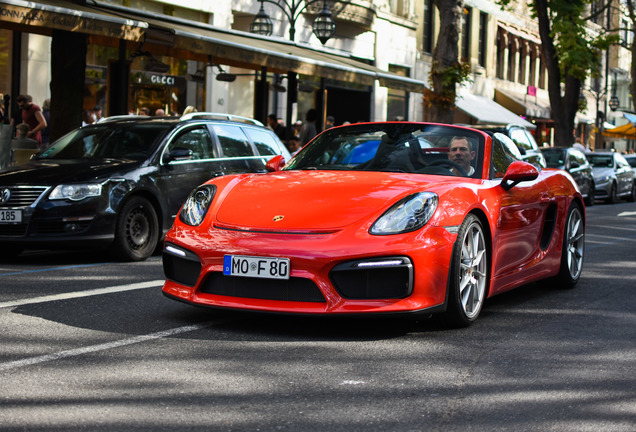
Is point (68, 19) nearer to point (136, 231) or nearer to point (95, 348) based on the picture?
point (136, 231)

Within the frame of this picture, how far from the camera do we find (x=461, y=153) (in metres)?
6.67

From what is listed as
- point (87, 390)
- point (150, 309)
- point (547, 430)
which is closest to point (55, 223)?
point (150, 309)

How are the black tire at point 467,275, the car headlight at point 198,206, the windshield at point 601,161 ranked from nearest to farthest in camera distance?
the black tire at point 467,275 → the car headlight at point 198,206 → the windshield at point 601,161

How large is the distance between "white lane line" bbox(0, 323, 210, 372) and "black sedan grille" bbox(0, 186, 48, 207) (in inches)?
146

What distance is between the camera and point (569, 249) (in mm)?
7984

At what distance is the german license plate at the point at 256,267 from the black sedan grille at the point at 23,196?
4.01m

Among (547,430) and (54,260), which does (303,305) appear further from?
(54,260)

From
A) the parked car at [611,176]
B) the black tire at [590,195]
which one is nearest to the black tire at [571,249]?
the black tire at [590,195]

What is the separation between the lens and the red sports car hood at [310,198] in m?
5.59

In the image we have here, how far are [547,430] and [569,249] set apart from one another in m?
4.35

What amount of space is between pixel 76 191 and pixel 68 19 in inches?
163

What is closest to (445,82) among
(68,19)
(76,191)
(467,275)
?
(68,19)

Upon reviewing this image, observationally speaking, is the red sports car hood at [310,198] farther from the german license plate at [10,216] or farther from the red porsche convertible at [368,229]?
the german license plate at [10,216]

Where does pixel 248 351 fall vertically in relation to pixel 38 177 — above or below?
below
